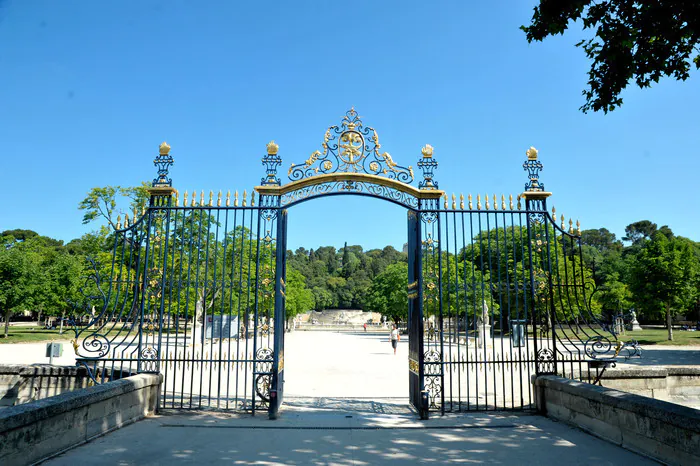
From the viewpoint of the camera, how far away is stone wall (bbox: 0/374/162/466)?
15.8 feet

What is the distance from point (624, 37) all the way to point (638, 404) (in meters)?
4.39

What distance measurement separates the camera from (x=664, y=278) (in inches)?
1100

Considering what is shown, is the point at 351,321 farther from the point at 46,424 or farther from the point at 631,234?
the point at 46,424

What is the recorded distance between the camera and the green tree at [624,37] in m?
5.31

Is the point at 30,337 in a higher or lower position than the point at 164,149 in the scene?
lower

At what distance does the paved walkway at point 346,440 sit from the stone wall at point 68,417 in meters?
0.18

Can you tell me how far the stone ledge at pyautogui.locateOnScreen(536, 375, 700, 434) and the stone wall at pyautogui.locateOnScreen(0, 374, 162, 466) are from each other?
675cm

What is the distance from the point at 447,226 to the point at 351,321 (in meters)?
76.1

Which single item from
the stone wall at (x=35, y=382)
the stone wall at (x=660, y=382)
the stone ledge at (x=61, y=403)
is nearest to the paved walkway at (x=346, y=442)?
the stone ledge at (x=61, y=403)

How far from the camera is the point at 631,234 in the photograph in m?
78.6

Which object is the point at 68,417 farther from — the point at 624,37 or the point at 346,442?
the point at 624,37

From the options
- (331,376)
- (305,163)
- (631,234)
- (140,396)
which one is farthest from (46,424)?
(631,234)

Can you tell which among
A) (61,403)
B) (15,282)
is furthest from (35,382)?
(15,282)

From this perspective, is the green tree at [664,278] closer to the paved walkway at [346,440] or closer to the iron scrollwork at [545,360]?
→ the iron scrollwork at [545,360]
